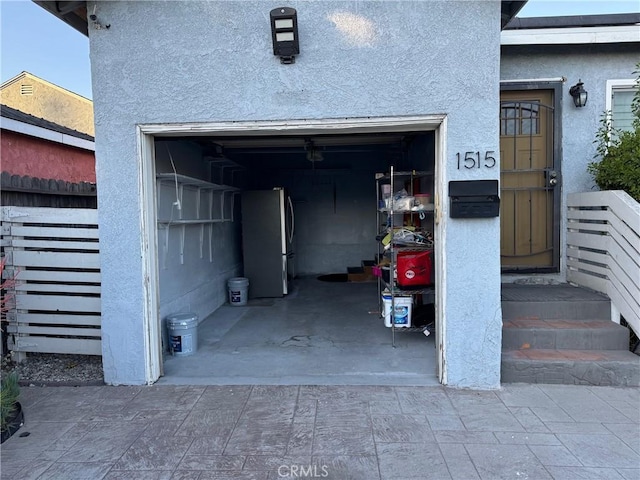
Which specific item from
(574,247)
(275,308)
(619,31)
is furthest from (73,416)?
(619,31)

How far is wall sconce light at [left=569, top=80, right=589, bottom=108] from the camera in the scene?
4.70m

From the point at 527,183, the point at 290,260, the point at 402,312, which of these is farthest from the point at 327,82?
the point at 290,260

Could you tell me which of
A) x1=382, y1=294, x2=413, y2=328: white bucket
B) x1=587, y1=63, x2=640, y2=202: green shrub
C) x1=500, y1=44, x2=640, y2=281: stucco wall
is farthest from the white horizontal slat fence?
x1=382, y1=294, x2=413, y2=328: white bucket

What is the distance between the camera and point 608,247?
4102mm

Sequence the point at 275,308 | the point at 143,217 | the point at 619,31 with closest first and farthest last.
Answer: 1. the point at 143,217
2. the point at 619,31
3. the point at 275,308

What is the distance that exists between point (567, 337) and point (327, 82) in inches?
120

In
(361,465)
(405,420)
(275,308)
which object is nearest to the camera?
(361,465)

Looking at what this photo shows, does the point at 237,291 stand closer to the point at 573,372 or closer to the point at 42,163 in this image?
the point at 42,163

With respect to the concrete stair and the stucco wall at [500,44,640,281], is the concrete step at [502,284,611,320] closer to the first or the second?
the concrete stair

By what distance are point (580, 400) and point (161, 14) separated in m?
4.47

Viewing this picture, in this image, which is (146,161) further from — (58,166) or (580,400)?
(58,166)

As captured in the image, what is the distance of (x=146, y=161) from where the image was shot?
3.56 m

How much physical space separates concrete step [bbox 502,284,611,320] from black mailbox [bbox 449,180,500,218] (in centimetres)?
134

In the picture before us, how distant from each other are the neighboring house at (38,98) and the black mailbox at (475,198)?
10.5m
